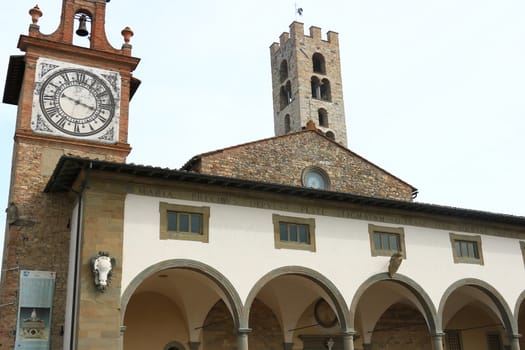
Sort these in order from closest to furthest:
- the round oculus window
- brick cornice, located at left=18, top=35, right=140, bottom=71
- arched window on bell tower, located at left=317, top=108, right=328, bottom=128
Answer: brick cornice, located at left=18, top=35, right=140, bottom=71
the round oculus window
arched window on bell tower, located at left=317, top=108, right=328, bottom=128

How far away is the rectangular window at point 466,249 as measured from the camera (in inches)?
732

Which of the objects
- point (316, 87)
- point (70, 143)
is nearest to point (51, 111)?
point (70, 143)

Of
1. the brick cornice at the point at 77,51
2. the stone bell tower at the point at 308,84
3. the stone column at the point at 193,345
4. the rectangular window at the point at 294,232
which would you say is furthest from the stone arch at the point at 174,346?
the stone bell tower at the point at 308,84

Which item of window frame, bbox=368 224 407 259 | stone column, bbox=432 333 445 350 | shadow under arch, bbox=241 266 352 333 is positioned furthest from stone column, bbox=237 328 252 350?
stone column, bbox=432 333 445 350

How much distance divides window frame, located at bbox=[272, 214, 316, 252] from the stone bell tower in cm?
1934

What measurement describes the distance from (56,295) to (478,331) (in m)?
14.9

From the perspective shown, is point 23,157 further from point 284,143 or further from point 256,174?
point 284,143

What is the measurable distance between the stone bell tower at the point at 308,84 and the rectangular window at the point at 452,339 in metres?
16.5

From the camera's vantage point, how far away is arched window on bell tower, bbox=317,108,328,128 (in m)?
36.8

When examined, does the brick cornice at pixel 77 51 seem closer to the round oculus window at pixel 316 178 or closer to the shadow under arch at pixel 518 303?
the round oculus window at pixel 316 178

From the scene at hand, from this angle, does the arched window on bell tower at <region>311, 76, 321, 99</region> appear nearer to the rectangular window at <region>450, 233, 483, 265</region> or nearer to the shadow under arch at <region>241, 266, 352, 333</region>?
the rectangular window at <region>450, 233, 483, 265</region>

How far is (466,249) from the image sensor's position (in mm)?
18906

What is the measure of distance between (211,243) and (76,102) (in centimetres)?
598

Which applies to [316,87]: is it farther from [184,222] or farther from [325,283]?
[184,222]
